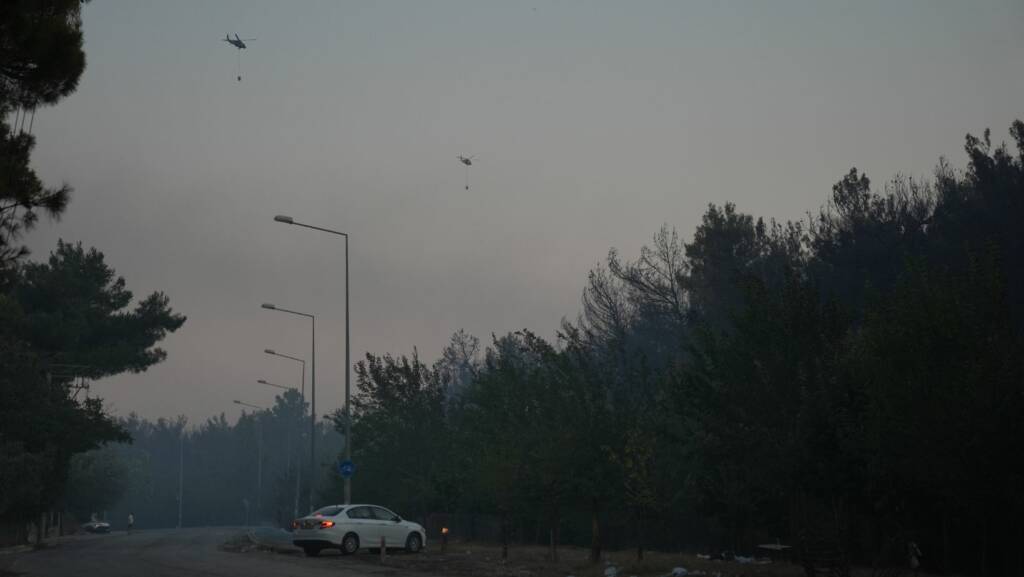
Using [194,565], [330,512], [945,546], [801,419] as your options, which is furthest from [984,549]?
[330,512]

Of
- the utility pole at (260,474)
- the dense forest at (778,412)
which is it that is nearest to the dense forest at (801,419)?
the dense forest at (778,412)

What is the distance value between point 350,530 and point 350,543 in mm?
417

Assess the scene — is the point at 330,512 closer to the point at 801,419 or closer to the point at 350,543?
the point at 350,543

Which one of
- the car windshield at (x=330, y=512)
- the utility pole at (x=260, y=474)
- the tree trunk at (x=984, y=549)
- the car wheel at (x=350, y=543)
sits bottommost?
the tree trunk at (x=984, y=549)

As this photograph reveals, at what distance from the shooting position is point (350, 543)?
34.0 metres

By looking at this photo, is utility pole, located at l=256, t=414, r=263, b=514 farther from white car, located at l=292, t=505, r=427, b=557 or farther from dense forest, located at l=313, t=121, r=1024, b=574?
white car, located at l=292, t=505, r=427, b=557

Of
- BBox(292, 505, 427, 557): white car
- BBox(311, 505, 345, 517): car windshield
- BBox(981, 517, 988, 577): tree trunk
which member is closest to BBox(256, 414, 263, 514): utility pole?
BBox(292, 505, 427, 557): white car

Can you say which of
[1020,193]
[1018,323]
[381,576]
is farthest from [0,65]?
[1020,193]

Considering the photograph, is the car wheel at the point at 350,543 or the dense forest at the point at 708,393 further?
the car wheel at the point at 350,543

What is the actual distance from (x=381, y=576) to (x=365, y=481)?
25535 mm

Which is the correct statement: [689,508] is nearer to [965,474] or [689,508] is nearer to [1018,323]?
[965,474]

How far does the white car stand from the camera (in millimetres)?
33688

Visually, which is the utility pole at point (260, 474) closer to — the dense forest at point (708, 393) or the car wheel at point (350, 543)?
the dense forest at point (708, 393)

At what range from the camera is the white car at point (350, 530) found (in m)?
33.7
